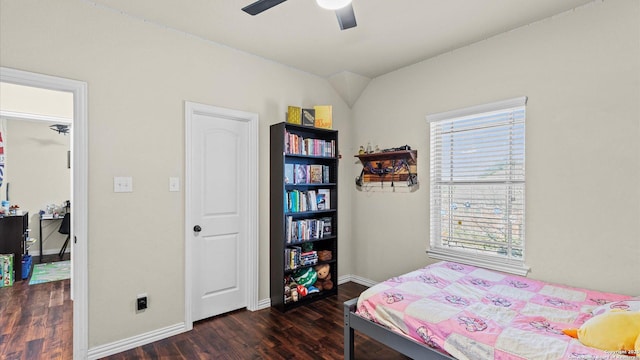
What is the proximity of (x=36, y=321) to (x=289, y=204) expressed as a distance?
2597 mm

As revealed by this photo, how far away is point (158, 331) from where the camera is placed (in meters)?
2.68

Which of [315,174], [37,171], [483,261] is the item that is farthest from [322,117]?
[37,171]

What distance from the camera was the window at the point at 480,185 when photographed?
2.84m

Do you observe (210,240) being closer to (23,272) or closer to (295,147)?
(295,147)

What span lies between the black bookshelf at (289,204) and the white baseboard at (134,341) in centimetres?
100

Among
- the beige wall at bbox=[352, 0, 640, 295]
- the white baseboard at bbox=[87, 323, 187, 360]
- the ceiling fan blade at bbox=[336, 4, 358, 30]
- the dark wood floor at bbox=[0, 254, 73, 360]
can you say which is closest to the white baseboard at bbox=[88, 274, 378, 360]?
the white baseboard at bbox=[87, 323, 187, 360]

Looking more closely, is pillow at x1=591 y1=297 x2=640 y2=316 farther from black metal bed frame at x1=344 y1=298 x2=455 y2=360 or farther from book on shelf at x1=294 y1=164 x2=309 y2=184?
book on shelf at x1=294 y1=164 x2=309 y2=184

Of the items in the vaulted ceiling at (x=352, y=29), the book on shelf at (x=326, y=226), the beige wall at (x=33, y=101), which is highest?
the vaulted ceiling at (x=352, y=29)

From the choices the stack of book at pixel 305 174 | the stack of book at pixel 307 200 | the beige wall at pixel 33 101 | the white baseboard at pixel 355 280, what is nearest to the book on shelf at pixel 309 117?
the stack of book at pixel 305 174

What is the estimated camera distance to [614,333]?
1486mm

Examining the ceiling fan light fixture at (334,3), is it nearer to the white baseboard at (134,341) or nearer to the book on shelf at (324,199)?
the book on shelf at (324,199)

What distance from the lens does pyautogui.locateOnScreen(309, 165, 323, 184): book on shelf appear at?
12.0 ft

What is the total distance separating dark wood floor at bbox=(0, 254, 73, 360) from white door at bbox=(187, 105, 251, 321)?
1.06m

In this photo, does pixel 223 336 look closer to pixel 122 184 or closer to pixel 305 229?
pixel 305 229
